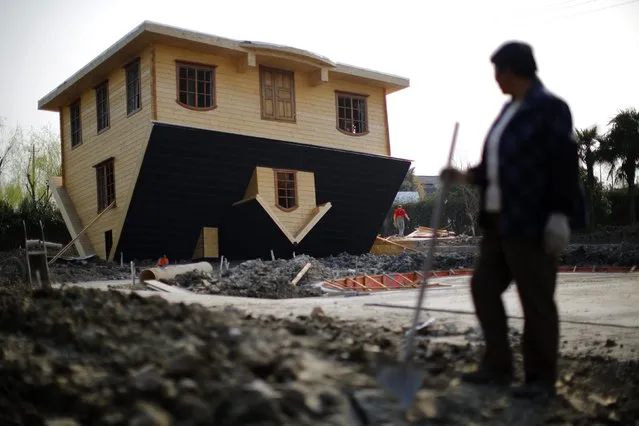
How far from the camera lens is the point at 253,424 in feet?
7.25

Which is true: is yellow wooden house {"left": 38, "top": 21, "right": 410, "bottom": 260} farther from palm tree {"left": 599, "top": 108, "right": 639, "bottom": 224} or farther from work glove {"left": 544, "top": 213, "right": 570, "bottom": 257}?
palm tree {"left": 599, "top": 108, "right": 639, "bottom": 224}

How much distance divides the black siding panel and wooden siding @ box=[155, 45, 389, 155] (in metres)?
0.57

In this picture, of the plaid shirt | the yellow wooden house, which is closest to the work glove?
the plaid shirt

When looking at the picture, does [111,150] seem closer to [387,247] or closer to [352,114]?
[352,114]

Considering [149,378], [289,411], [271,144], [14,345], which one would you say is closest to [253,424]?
[289,411]

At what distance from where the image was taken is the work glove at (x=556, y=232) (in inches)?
121

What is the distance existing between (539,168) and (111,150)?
16.9 m

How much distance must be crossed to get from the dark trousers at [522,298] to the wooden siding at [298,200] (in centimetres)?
1471

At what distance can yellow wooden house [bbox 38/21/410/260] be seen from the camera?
16453 mm

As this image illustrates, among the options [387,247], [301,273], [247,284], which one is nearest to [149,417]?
[247,284]

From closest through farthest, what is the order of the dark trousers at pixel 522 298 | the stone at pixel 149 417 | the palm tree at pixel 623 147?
the stone at pixel 149 417 → the dark trousers at pixel 522 298 → the palm tree at pixel 623 147

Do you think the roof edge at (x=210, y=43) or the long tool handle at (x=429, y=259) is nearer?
the long tool handle at (x=429, y=259)

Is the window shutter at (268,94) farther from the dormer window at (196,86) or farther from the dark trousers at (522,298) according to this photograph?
the dark trousers at (522,298)

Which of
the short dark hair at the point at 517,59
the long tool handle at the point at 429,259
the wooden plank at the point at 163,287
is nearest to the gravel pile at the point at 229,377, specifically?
the long tool handle at the point at 429,259
